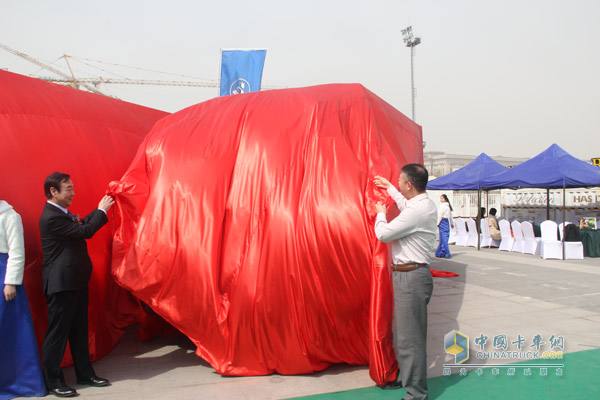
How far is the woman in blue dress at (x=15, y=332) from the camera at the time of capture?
12.6 feet

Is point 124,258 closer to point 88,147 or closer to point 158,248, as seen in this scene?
point 158,248

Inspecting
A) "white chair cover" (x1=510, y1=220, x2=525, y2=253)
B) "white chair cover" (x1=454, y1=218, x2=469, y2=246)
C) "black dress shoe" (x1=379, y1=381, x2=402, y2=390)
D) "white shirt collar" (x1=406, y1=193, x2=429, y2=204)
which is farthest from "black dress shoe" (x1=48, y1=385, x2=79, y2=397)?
"white chair cover" (x1=454, y1=218, x2=469, y2=246)

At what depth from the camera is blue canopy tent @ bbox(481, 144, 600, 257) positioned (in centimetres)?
1228

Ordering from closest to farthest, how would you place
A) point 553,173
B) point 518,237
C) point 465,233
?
point 553,173 → point 518,237 → point 465,233

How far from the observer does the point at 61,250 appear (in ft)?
13.0

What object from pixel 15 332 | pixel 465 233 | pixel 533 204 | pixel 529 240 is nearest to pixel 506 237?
pixel 529 240

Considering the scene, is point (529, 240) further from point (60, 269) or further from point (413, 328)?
point (60, 269)

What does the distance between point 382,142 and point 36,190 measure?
302cm

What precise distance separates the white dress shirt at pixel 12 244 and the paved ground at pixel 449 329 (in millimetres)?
1061

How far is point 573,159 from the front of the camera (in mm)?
12969

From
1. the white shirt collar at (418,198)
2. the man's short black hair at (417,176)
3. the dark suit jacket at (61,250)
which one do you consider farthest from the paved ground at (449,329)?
the man's short black hair at (417,176)

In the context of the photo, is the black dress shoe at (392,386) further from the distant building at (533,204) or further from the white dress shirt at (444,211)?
the distant building at (533,204)

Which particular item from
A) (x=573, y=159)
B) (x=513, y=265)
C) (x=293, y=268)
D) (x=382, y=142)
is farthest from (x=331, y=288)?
(x=573, y=159)

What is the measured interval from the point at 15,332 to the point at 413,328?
299 cm
